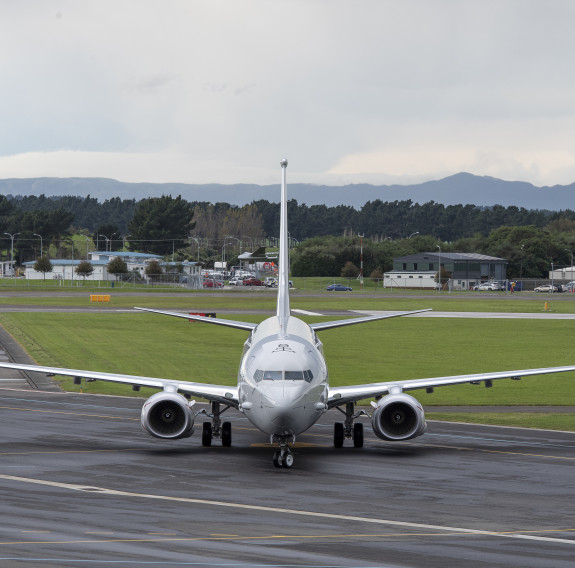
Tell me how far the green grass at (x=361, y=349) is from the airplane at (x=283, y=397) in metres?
16.2

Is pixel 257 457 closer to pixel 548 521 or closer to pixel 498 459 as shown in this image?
pixel 498 459

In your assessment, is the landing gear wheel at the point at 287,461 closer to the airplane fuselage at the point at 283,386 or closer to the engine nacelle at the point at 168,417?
the airplane fuselage at the point at 283,386

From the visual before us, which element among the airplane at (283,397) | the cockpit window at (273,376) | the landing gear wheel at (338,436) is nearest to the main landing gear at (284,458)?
the airplane at (283,397)

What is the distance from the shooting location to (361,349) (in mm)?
77562

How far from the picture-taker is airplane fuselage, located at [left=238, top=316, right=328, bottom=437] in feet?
101

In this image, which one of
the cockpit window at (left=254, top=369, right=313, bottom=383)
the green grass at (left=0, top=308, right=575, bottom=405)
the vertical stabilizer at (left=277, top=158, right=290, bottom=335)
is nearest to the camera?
the cockpit window at (left=254, top=369, right=313, bottom=383)

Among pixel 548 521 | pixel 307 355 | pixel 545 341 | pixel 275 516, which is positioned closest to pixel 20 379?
pixel 307 355

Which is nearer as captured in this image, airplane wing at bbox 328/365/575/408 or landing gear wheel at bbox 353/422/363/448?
airplane wing at bbox 328/365/575/408

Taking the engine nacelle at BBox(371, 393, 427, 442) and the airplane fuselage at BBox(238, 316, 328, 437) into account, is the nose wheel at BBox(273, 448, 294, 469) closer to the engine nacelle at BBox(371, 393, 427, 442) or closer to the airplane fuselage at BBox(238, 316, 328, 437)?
the airplane fuselage at BBox(238, 316, 328, 437)

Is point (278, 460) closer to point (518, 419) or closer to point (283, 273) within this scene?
point (283, 273)

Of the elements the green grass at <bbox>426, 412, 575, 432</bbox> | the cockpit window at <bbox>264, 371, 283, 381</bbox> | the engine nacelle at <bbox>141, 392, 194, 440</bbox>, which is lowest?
the green grass at <bbox>426, 412, 575, 432</bbox>

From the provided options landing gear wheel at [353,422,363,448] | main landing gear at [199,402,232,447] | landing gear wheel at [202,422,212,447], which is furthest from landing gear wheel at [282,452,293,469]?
landing gear wheel at [202,422,212,447]

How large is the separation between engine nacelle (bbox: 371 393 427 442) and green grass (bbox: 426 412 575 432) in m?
10.7

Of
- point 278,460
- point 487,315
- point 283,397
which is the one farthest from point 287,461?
point 487,315
